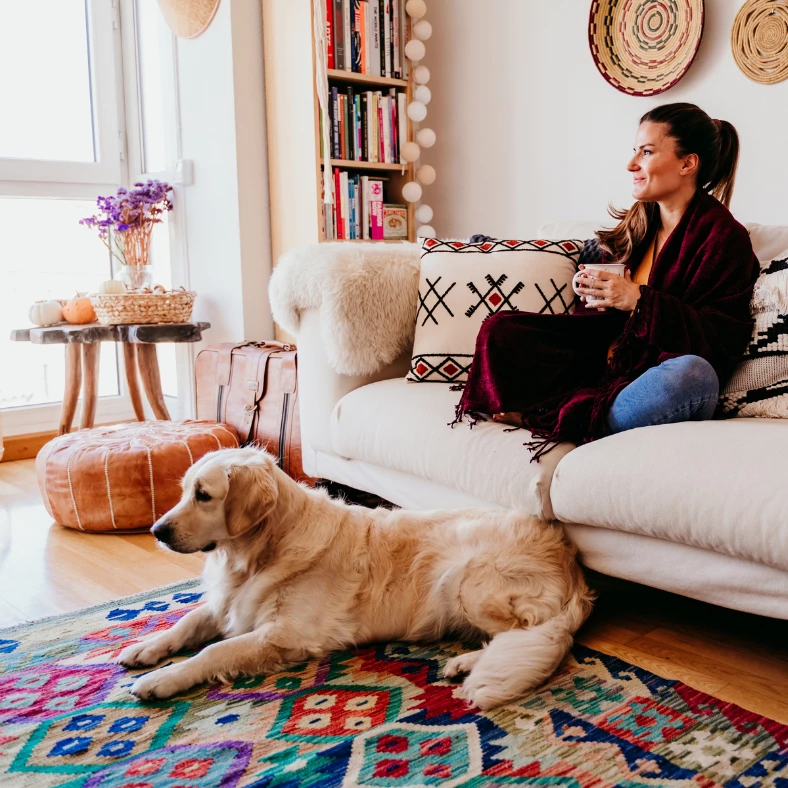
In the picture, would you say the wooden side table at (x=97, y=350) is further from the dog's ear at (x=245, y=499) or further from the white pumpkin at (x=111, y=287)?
the dog's ear at (x=245, y=499)

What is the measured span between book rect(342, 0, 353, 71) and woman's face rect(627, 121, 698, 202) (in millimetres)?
1677

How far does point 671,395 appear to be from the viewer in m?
1.66

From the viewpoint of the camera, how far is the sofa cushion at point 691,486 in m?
1.37

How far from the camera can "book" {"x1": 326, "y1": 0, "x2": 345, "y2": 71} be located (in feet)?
10.9

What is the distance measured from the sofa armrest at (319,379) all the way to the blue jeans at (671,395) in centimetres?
89

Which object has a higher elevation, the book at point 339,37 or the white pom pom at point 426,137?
the book at point 339,37

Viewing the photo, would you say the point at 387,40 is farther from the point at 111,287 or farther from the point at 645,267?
the point at 645,267

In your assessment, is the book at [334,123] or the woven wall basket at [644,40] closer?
the woven wall basket at [644,40]

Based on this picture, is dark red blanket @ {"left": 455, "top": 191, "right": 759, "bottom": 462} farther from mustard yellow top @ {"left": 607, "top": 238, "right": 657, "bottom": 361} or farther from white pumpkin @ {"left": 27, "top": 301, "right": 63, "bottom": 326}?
white pumpkin @ {"left": 27, "top": 301, "right": 63, "bottom": 326}

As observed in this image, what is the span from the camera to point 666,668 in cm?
156

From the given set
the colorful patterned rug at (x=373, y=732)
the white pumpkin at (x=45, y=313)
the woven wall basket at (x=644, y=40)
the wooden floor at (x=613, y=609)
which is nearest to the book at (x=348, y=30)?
the woven wall basket at (x=644, y=40)

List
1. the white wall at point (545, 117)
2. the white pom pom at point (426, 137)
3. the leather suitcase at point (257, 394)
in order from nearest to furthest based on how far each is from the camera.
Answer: the white wall at point (545, 117) → the leather suitcase at point (257, 394) → the white pom pom at point (426, 137)

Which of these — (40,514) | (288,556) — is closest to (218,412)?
(40,514)

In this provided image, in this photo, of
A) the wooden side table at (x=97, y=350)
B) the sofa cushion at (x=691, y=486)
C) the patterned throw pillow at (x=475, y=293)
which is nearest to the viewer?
the sofa cushion at (x=691, y=486)
